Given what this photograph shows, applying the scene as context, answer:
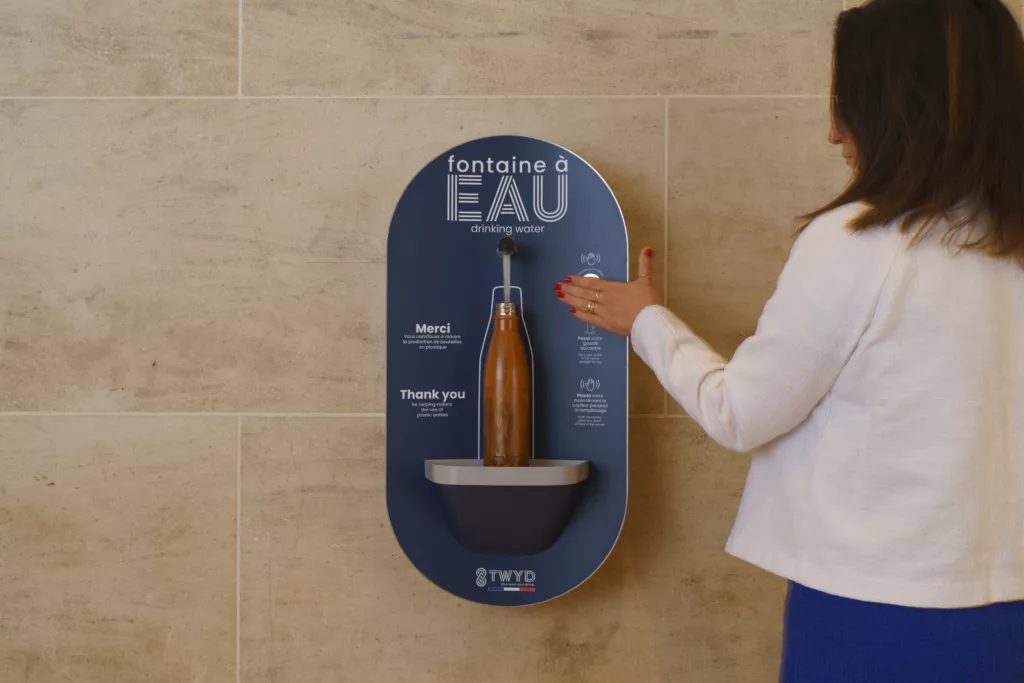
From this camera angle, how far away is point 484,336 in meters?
1.01

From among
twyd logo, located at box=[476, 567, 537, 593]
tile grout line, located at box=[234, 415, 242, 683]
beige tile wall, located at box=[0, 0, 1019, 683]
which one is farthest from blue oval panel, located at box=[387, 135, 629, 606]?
tile grout line, located at box=[234, 415, 242, 683]

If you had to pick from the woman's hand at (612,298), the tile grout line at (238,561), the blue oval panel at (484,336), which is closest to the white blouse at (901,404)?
the woman's hand at (612,298)

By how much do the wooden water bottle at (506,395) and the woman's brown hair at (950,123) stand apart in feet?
1.32

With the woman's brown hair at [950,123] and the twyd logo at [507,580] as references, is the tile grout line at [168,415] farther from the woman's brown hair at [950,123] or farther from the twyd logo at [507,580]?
the woman's brown hair at [950,123]

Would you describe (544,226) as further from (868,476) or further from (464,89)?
(868,476)

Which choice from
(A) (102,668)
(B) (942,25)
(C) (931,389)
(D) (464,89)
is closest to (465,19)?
(D) (464,89)

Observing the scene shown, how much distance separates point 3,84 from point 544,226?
747mm

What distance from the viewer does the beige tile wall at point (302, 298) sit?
3.59 feet

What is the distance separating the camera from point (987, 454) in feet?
2.24

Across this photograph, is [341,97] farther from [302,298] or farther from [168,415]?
[168,415]

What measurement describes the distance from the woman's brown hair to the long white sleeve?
1.1 inches

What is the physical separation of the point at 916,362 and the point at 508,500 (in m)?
0.45

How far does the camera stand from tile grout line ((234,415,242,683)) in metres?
1.11

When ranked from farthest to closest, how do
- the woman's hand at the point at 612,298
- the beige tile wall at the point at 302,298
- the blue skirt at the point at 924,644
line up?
1. the beige tile wall at the point at 302,298
2. the woman's hand at the point at 612,298
3. the blue skirt at the point at 924,644
